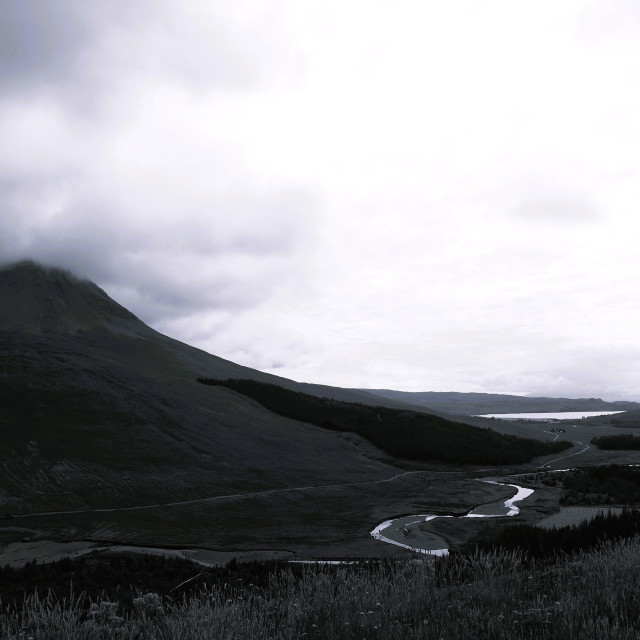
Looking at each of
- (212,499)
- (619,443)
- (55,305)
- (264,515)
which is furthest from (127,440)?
(55,305)

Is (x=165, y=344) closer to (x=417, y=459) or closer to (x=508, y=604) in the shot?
(x=417, y=459)

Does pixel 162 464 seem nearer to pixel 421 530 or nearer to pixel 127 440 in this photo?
pixel 127 440

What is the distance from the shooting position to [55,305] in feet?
335

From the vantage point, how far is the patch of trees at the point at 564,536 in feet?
43.9

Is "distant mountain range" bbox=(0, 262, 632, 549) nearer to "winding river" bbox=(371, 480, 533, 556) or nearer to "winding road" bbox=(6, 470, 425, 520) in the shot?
"winding road" bbox=(6, 470, 425, 520)

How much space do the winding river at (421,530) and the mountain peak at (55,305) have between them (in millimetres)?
74459

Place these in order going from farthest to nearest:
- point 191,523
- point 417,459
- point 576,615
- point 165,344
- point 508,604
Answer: point 165,344
point 417,459
point 191,523
point 508,604
point 576,615

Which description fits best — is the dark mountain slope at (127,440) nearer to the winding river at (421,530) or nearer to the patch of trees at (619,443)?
the winding river at (421,530)

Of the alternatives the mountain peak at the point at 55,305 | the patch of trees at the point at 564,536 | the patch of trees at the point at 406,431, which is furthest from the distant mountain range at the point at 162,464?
the mountain peak at the point at 55,305

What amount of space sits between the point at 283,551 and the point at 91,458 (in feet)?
51.5

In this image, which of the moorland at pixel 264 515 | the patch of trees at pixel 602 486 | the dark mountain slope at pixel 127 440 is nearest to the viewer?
the moorland at pixel 264 515

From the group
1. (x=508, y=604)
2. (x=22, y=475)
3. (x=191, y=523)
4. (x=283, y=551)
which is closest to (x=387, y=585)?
(x=508, y=604)

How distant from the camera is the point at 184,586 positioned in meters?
12.5

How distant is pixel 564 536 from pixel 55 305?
102 meters
